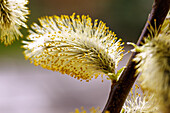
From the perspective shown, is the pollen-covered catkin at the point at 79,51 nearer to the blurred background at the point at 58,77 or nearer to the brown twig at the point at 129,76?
the brown twig at the point at 129,76

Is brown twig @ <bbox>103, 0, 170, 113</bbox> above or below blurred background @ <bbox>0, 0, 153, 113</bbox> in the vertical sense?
above

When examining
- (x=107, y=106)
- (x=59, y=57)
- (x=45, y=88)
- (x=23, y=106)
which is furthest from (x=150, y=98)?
(x=45, y=88)

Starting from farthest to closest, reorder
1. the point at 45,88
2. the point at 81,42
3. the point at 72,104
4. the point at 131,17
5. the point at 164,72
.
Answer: the point at 131,17 < the point at 45,88 < the point at 72,104 < the point at 81,42 < the point at 164,72

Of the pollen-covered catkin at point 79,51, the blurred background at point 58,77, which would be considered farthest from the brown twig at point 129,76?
the blurred background at point 58,77

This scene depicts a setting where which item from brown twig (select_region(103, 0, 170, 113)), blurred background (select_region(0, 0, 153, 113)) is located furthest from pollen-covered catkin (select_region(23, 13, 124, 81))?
blurred background (select_region(0, 0, 153, 113))

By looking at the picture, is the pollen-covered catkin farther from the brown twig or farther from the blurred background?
the blurred background

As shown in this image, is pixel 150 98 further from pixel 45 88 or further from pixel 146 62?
pixel 45 88
